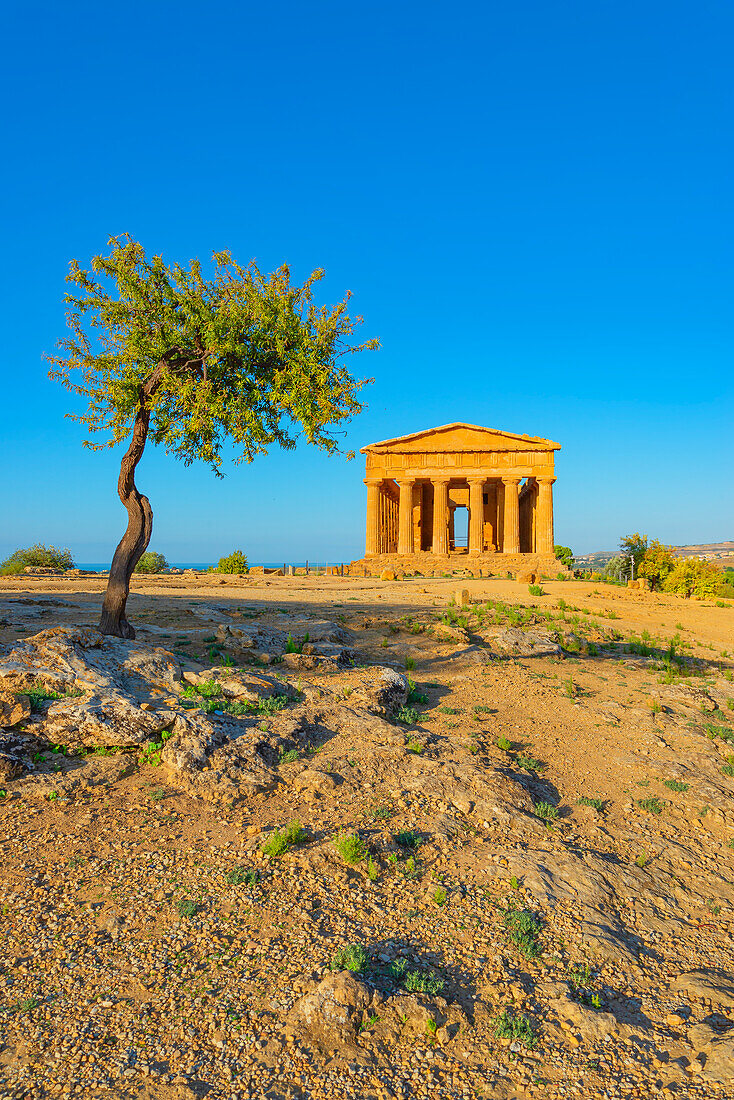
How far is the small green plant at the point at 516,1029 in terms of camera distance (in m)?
4.20

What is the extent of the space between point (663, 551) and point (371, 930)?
33401 millimetres

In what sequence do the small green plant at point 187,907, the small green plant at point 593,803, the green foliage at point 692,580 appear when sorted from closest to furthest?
the small green plant at point 187,907, the small green plant at point 593,803, the green foliage at point 692,580

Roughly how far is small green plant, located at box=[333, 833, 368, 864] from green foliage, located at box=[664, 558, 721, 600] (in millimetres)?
30328

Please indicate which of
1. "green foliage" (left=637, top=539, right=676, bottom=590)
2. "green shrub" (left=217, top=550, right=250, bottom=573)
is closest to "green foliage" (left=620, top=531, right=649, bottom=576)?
"green foliage" (left=637, top=539, right=676, bottom=590)

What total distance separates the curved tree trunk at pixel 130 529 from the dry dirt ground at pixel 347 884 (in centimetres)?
126

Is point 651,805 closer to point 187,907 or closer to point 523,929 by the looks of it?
point 523,929

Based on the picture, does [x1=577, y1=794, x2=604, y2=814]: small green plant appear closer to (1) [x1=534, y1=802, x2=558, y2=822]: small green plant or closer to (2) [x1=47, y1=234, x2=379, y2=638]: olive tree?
(1) [x1=534, y1=802, x2=558, y2=822]: small green plant

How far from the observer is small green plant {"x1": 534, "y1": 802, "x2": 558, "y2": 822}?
7.46 metres

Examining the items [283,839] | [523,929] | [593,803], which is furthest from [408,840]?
[593,803]

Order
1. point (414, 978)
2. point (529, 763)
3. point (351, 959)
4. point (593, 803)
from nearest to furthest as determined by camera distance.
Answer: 1. point (414, 978)
2. point (351, 959)
3. point (593, 803)
4. point (529, 763)

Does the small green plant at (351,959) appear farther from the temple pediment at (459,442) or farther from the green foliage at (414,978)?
the temple pediment at (459,442)

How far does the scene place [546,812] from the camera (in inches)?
296

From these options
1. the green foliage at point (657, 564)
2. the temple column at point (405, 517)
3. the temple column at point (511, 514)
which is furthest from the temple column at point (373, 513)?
the green foliage at point (657, 564)

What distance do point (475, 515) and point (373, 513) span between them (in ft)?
25.1
